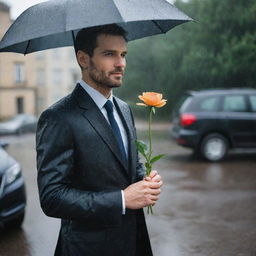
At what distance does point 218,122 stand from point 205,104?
1.83 ft

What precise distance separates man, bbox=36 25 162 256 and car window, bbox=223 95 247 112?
26.5 feet

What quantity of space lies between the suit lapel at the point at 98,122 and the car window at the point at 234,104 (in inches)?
325

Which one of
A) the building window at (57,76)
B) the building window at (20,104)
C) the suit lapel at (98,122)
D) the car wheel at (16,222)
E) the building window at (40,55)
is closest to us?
the suit lapel at (98,122)

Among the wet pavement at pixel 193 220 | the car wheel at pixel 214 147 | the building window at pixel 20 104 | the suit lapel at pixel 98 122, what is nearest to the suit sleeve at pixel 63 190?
the suit lapel at pixel 98 122

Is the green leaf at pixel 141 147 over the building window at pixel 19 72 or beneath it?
over

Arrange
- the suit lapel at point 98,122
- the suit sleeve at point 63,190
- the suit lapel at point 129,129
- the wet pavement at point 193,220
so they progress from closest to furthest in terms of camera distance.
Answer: the suit sleeve at point 63,190, the suit lapel at point 98,122, the suit lapel at point 129,129, the wet pavement at point 193,220

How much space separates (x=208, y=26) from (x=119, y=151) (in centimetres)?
1810

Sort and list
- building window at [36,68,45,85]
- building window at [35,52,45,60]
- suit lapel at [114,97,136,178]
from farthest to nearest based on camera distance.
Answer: building window at [36,68,45,85] → building window at [35,52,45,60] → suit lapel at [114,97,136,178]

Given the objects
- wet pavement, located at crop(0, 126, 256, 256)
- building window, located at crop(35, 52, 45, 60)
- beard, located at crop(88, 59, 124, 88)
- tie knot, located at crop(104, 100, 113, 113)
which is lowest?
wet pavement, located at crop(0, 126, 256, 256)

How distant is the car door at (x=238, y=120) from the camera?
383 inches

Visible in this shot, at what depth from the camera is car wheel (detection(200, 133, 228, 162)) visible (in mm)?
9914

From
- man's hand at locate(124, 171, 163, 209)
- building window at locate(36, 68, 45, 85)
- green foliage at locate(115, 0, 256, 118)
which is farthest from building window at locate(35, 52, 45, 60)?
man's hand at locate(124, 171, 163, 209)

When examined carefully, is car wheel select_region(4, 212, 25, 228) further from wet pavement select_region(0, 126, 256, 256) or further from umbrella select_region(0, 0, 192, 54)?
umbrella select_region(0, 0, 192, 54)

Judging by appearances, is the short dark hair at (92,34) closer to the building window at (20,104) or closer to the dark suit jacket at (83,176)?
the dark suit jacket at (83,176)
